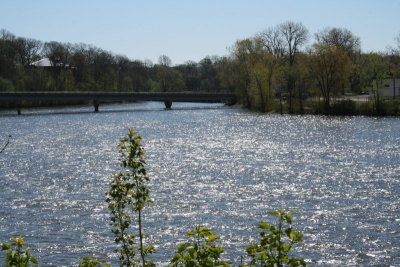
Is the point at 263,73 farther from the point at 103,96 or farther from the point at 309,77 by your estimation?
the point at 103,96

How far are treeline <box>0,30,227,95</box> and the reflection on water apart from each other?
79.3 m

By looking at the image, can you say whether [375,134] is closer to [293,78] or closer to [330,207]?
[330,207]

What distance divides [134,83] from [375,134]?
134890 millimetres

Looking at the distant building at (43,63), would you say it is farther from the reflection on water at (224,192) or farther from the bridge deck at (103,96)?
the reflection on water at (224,192)

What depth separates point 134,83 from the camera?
185 metres

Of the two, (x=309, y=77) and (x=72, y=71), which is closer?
(x=309, y=77)

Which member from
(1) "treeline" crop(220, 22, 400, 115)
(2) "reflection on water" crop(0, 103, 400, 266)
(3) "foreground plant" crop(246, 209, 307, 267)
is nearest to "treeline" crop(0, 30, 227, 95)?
(1) "treeline" crop(220, 22, 400, 115)

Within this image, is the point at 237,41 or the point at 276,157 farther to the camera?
the point at 237,41

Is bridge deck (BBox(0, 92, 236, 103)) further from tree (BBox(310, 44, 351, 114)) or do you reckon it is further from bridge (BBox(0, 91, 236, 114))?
tree (BBox(310, 44, 351, 114))

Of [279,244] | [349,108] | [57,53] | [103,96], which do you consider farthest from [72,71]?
[279,244]

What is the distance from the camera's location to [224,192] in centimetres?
2903

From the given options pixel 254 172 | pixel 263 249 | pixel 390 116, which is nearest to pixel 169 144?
pixel 254 172

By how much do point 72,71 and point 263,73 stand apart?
7889 cm

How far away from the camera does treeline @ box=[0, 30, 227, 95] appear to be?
13350 centimetres
